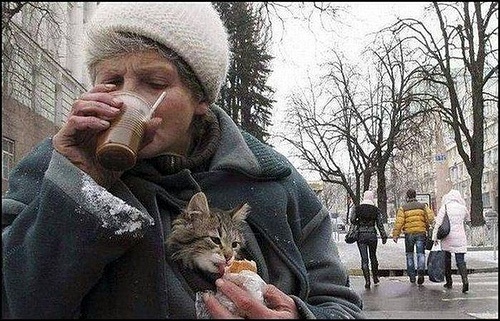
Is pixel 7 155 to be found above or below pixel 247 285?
above

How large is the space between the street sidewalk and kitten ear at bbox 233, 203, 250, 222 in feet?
0.93

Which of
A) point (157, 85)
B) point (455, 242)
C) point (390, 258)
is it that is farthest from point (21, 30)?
point (390, 258)

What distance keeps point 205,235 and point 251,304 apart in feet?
1.07

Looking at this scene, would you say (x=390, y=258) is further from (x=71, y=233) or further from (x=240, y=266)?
(x=71, y=233)

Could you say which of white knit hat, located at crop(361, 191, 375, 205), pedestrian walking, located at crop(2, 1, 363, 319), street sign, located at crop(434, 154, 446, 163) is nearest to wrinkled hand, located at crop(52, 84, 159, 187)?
pedestrian walking, located at crop(2, 1, 363, 319)

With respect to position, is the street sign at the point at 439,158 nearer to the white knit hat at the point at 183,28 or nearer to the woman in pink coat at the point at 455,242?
the woman in pink coat at the point at 455,242

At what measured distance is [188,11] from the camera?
0.44 metres

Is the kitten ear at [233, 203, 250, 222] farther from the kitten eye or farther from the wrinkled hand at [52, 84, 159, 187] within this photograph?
the wrinkled hand at [52, 84, 159, 187]

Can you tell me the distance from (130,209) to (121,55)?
0.20m

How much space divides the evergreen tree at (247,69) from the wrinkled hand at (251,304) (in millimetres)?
344

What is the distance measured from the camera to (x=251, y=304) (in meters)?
0.44

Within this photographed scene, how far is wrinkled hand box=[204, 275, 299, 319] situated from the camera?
39 centimetres

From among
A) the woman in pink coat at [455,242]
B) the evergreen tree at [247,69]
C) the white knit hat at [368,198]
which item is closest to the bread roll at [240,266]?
the evergreen tree at [247,69]

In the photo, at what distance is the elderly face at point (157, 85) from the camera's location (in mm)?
584
